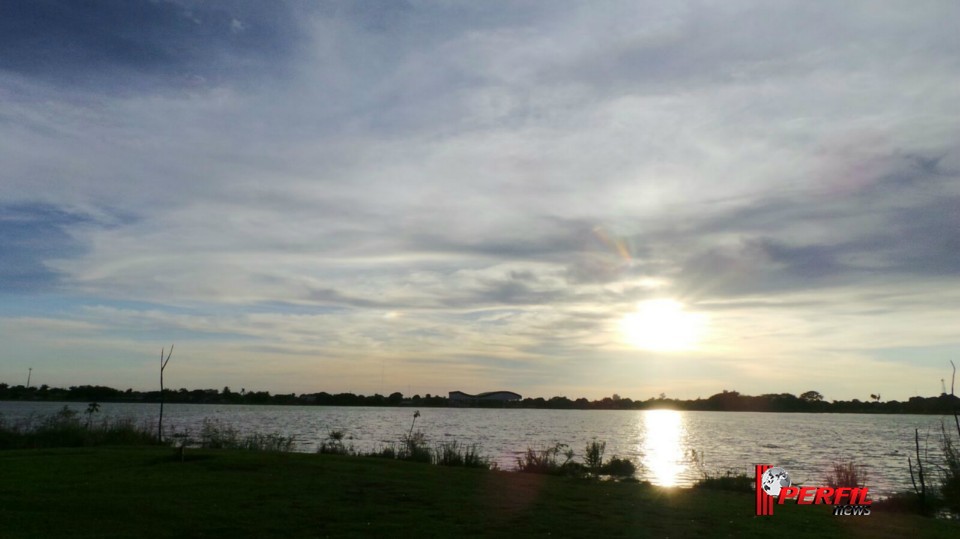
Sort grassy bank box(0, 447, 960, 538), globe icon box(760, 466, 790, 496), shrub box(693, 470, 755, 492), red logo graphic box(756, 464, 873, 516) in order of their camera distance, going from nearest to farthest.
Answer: grassy bank box(0, 447, 960, 538) < red logo graphic box(756, 464, 873, 516) < globe icon box(760, 466, 790, 496) < shrub box(693, 470, 755, 492)

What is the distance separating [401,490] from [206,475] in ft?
16.7

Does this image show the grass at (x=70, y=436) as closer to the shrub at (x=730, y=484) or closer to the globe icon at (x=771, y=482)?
the shrub at (x=730, y=484)

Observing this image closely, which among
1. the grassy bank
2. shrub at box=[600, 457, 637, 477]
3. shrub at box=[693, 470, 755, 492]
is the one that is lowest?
shrub at box=[600, 457, 637, 477]

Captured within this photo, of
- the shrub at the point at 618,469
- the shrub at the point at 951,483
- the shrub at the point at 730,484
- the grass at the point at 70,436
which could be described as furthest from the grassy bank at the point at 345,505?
the shrub at the point at 618,469

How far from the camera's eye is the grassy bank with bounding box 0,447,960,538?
490 inches

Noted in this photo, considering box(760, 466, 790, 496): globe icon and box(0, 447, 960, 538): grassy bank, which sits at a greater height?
box(760, 466, 790, 496): globe icon

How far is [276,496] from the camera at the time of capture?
608 inches

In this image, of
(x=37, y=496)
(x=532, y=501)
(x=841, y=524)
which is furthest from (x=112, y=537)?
(x=841, y=524)

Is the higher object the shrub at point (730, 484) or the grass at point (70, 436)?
the grass at point (70, 436)

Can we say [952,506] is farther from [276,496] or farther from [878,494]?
[276,496]

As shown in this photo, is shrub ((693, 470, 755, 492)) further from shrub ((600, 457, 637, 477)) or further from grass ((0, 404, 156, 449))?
grass ((0, 404, 156, 449))

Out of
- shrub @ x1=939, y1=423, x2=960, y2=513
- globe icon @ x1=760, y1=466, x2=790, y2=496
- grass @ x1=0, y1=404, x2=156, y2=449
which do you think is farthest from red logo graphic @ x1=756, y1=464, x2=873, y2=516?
grass @ x1=0, y1=404, x2=156, y2=449

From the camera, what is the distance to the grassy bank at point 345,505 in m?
12.5

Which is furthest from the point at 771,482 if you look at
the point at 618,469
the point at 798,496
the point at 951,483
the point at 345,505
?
the point at 618,469
